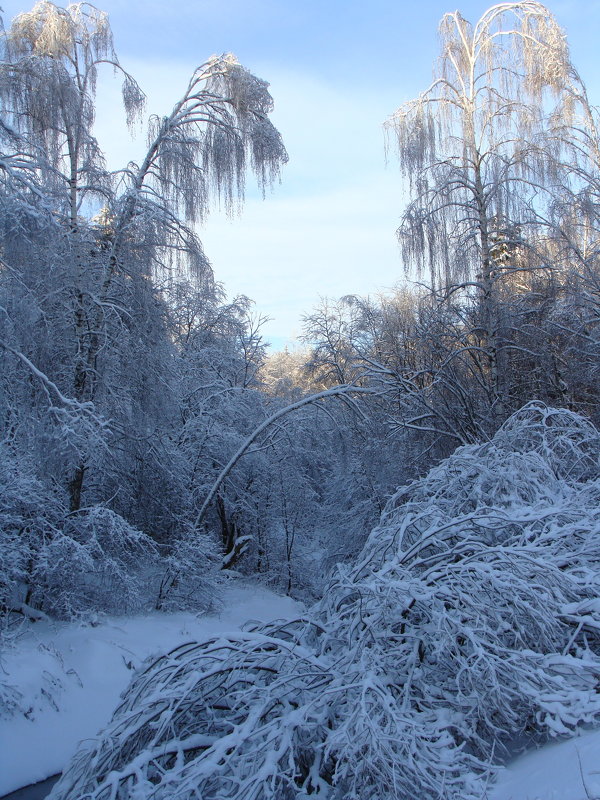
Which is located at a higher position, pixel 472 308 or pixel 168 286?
pixel 168 286

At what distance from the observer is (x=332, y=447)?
580 inches

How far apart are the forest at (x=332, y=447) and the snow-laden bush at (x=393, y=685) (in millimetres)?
23

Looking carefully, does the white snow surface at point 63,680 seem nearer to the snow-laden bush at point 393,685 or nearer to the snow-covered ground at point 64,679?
the snow-covered ground at point 64,679

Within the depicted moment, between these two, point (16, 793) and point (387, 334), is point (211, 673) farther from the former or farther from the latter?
point (387, 334)

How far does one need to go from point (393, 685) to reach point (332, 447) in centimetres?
1047

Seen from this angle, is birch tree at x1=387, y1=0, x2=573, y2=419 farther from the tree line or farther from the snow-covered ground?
the snow-covered ground

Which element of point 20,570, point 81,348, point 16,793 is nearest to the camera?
point 16,793

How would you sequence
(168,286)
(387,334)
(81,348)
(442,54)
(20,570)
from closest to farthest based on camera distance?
(20,570) → (81,348) → (442,54) → (168,286) → (387,334)

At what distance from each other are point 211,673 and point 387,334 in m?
16.1

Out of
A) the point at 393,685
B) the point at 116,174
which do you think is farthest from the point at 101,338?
the point at 393,685

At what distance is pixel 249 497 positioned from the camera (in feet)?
57.9

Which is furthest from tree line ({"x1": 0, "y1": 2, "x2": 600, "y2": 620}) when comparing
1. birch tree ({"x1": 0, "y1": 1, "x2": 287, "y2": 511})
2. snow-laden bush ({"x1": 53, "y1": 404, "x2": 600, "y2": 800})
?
snow-laden bush ({"x1": 53, "y1": 404, "x2": 600, "y2": 800})

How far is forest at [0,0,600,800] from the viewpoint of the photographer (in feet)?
13.1

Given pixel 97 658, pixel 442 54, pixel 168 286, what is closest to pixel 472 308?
pixel 442 54
